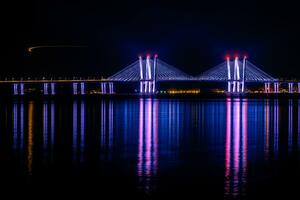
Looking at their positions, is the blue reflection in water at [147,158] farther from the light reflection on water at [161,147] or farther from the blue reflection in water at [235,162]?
the blue reflection in water at [235,162]

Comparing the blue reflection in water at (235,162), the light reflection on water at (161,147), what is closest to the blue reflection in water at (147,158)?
the light reflection on water at (161,147)

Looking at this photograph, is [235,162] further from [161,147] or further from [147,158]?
[161,147]

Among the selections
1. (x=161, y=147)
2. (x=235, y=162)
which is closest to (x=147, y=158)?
(x=235, y=162)

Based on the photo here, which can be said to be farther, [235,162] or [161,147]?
[161,147]

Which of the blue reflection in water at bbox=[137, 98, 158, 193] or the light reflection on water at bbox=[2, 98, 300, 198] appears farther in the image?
the light reflection on water at bbox=[2, 98, 300, 198]

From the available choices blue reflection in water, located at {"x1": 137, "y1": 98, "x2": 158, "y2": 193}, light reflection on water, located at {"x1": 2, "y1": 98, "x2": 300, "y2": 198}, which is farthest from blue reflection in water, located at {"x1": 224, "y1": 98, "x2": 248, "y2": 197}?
blue reflection in water, located at {"x1": 137, "y1": 98, "x2": 158, "y2": 193}

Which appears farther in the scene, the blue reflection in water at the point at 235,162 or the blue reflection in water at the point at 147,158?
the blue reflection in water at the point at 147,158

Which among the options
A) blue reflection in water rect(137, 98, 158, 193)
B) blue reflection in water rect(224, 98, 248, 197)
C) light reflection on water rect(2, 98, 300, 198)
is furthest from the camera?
light reflection on water rect(2, 98, 300, 198)

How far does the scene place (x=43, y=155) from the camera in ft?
36.7

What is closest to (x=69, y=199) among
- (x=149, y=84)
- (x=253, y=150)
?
(x=253, y=150)

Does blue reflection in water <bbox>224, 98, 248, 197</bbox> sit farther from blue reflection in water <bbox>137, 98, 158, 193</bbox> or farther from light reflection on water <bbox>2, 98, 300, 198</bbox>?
blue reflection in water <bbox>137, 98, 158, 193</bbox>

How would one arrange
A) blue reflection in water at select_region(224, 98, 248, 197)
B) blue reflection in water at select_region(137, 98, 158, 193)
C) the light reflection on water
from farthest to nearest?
the light reflection on water
blue reflection in water at select_region(137, 98, 158, 193)
blue reflection in water at select_region(224, 98, 248, 197)

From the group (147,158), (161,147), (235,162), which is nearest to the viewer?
(235,162)

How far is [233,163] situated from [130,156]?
6.65 ft
